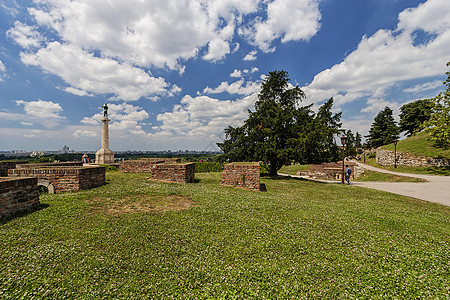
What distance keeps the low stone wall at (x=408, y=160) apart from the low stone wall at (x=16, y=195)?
41077 mm

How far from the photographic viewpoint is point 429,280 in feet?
11.1

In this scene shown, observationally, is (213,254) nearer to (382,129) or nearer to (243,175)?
(243,175)

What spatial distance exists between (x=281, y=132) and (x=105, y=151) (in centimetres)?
2536

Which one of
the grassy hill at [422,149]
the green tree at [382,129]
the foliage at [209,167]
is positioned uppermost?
the green tree at [382,129]

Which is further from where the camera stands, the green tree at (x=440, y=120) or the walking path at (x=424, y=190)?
the green tree at (x=440, y=120)

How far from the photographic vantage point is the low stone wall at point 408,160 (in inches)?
983

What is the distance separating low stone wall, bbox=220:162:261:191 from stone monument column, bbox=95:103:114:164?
874 inches

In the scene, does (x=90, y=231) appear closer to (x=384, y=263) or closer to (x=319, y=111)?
(x=384, y=263)

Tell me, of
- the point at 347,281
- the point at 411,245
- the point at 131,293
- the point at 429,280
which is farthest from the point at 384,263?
the point at 131,293

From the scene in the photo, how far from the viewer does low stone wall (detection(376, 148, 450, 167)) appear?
2497 centimetres

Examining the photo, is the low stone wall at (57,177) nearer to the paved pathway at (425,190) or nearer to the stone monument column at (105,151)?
the paved pathway at (425,190)

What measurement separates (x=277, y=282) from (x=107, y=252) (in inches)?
141

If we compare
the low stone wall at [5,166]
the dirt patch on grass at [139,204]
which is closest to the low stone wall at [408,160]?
the dirt patch on grass at [139,204]

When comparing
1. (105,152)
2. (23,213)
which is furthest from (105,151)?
→ (23,213)
